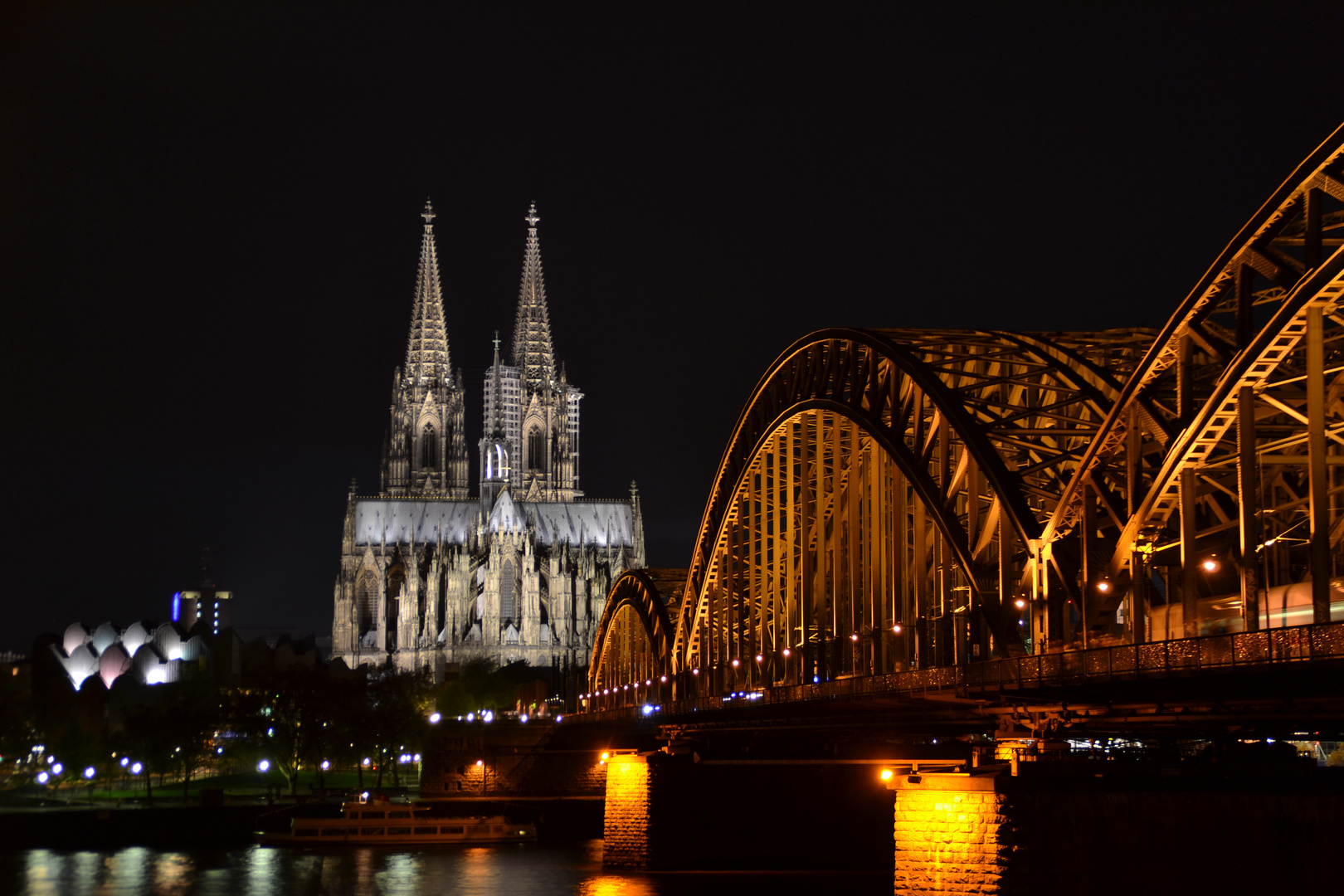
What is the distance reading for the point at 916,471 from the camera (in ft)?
159

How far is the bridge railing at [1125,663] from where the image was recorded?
27453mm

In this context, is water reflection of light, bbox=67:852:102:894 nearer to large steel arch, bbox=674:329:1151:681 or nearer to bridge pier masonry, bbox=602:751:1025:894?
bridge pier masonry, bbox=602:751:1025:894

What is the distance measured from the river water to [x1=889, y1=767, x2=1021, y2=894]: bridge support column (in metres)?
22.0

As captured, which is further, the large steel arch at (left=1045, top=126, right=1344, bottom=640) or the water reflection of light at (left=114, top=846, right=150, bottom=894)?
the water reflection of light at (left=114, top=846, right=150, bottom=894)

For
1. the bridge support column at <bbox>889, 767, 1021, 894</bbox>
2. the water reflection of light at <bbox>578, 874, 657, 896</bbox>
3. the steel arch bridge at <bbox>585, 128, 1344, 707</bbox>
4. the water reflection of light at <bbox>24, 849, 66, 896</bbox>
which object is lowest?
the water reflection of light at <bbox>24, 849, 66, 896</bbox>

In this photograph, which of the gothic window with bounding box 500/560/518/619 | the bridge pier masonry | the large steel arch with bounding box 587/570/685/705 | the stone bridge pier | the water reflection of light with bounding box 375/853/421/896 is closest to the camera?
the stone bridge pier

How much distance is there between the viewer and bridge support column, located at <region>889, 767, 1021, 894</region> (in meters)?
35.4

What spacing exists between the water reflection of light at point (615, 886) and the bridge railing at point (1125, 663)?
20.7 metres

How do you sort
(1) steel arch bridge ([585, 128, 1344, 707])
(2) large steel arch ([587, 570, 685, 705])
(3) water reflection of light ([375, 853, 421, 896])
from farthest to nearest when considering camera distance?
1. (2) large steel arch ([587, 570, 685, 705])
2. (3) water reflection of light ([375, 853, 421, 896])
3. (1) steel arch bridge ([585, 128, 1344, 707])

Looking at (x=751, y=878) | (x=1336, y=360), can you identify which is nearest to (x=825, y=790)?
(x=751, y=878)

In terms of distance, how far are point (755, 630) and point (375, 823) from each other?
1499 inches

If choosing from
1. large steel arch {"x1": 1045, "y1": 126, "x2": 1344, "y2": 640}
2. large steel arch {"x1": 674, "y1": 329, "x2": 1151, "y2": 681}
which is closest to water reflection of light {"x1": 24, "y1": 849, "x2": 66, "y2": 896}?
large steel arch {"x1": 674, "y1": 329, "x2": 1151, "y2": 681}

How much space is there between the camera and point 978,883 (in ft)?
117

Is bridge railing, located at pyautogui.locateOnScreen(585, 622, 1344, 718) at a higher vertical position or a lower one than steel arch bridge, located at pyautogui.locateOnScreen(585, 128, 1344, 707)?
lower
